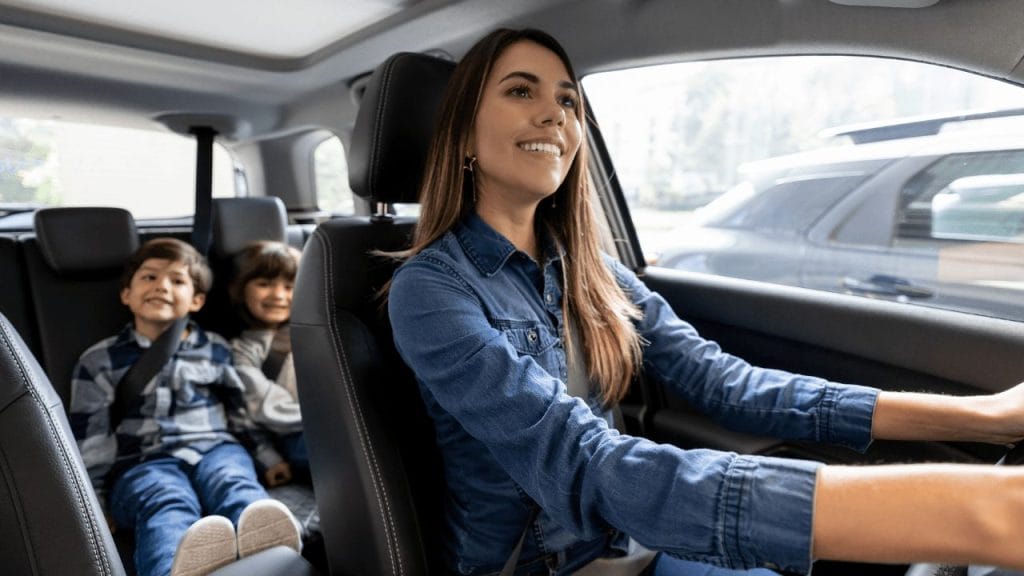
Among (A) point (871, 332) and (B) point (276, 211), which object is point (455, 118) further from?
(B) point (276, 211)

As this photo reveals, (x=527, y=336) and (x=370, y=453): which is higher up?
(x=527, y=336)

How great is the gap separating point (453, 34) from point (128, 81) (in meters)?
1.38

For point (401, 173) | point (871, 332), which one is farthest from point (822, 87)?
point (401, 173)

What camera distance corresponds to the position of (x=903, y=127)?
161 cm

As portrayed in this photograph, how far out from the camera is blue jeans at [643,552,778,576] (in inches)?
47.3

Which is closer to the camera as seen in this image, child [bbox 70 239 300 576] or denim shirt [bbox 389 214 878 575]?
denim shirt [bbox 389 214 878 575]

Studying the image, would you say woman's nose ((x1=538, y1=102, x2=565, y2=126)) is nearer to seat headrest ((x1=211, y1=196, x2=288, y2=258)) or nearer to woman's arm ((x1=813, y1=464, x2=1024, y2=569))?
woman's arm ((x1=813, y1=464, x2=1024, y2=569))

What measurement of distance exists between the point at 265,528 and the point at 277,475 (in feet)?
2.08

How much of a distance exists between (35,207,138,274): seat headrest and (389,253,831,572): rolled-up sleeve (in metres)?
1.50

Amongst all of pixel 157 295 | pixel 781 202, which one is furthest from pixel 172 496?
pixel 781 202

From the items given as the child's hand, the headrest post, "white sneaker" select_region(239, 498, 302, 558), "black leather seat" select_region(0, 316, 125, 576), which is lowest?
the child's hand

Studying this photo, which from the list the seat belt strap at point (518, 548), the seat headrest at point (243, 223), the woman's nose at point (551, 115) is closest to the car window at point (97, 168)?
the seat headrest at point (243, 223)

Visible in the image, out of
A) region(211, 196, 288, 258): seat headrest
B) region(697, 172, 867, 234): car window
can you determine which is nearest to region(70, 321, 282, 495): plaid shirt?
region(211, 196, 288, 258): seat headrest

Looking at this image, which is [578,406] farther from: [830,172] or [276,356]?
[276,356]
